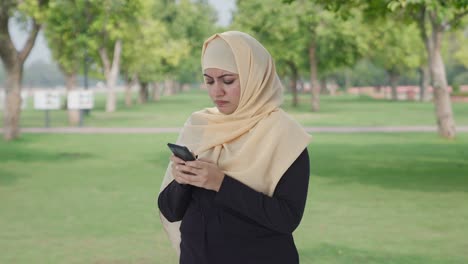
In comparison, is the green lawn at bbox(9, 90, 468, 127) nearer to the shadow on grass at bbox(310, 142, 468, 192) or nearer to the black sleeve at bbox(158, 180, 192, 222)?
the shadow on grass at bbox(310, 142, 468, 192)

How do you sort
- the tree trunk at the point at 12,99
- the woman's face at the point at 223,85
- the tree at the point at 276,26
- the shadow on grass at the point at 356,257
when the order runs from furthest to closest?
the tree at the point at 276,26, the tree trunk at the point at 12,99, the shadow on grass at the point at 356,257, the woman's face at the point at 223,85

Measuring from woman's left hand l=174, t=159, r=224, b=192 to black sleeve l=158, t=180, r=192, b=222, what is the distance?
20 centimetres

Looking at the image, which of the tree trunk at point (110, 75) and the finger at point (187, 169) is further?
the tree trunk at point (110, 75)

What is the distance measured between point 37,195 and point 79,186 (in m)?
1.13

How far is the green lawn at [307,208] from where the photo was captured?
328 inches

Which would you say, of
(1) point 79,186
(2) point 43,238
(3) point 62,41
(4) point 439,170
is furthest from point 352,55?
(2) point 43,238

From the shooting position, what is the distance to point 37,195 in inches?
493

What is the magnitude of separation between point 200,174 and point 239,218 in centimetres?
30

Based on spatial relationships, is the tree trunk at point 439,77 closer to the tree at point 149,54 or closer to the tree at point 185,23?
the tree at point 149,54

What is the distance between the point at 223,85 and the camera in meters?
3.25

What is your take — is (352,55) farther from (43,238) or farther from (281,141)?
(281,141)

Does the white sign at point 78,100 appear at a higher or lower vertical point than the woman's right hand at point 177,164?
lower

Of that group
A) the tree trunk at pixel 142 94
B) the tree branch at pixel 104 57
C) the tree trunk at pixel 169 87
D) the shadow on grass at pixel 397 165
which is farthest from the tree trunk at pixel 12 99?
the tree trunk at pixel 169 87

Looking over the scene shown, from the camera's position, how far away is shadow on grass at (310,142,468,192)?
13.7 meters
